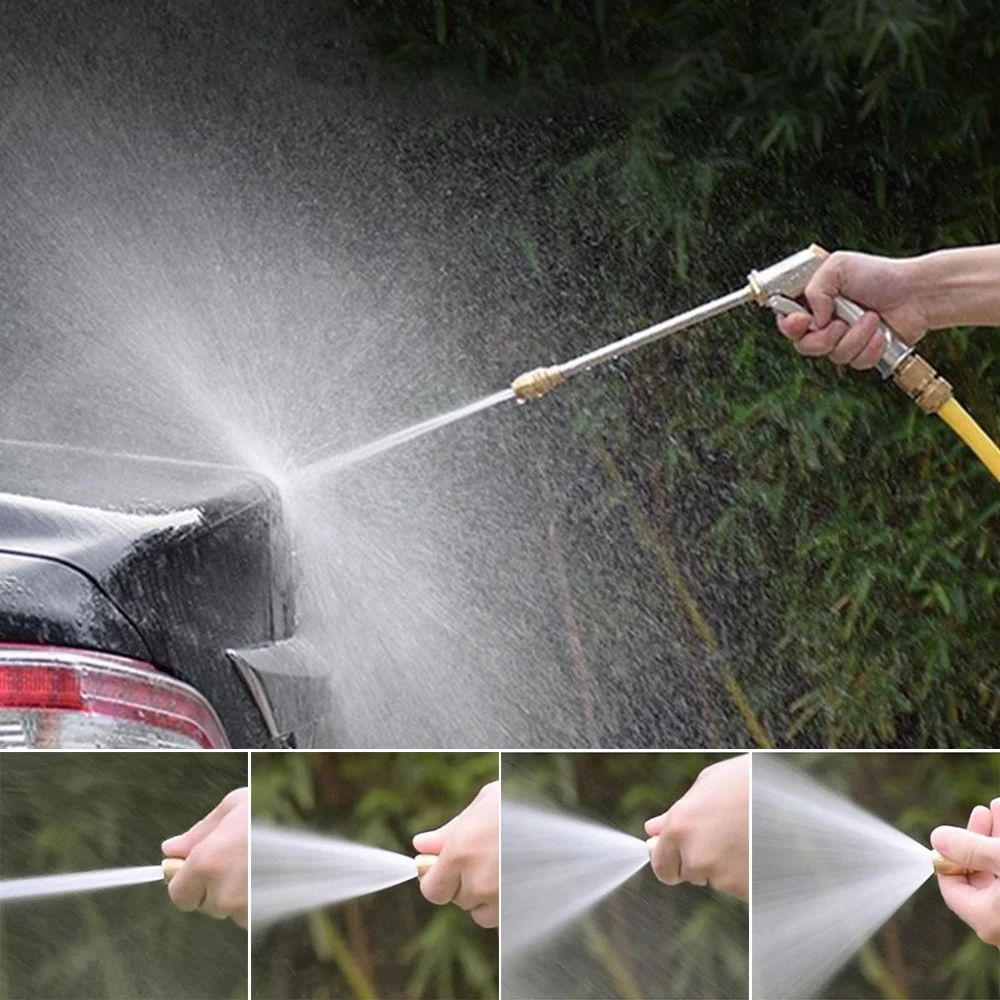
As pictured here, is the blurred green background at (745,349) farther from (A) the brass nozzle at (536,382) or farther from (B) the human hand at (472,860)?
(B) the human hand at (472,860)

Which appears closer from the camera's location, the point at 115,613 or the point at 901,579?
the point at 115,613

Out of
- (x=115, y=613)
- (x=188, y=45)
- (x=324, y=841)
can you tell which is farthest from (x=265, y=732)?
(x=188, y=45)

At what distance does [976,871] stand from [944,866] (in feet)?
0.08

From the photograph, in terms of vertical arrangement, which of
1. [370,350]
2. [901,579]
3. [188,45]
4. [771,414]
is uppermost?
[188,45]

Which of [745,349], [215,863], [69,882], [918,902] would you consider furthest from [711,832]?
[745,349]

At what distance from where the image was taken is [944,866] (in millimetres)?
1526

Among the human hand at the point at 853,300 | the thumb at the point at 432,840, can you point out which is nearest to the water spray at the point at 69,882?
the thumb at the point at 432,840

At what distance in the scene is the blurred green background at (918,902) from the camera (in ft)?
5.08

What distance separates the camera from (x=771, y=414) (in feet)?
7.31

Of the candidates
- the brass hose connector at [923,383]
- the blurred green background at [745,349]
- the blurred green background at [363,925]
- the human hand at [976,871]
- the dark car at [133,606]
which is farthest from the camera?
the blurred green background at [745,349]

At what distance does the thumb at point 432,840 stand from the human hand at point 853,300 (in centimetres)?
55

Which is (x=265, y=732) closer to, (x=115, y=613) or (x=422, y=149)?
(x=115, y=613)

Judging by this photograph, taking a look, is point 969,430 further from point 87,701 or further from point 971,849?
point 87,701

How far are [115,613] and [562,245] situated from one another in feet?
3.72
